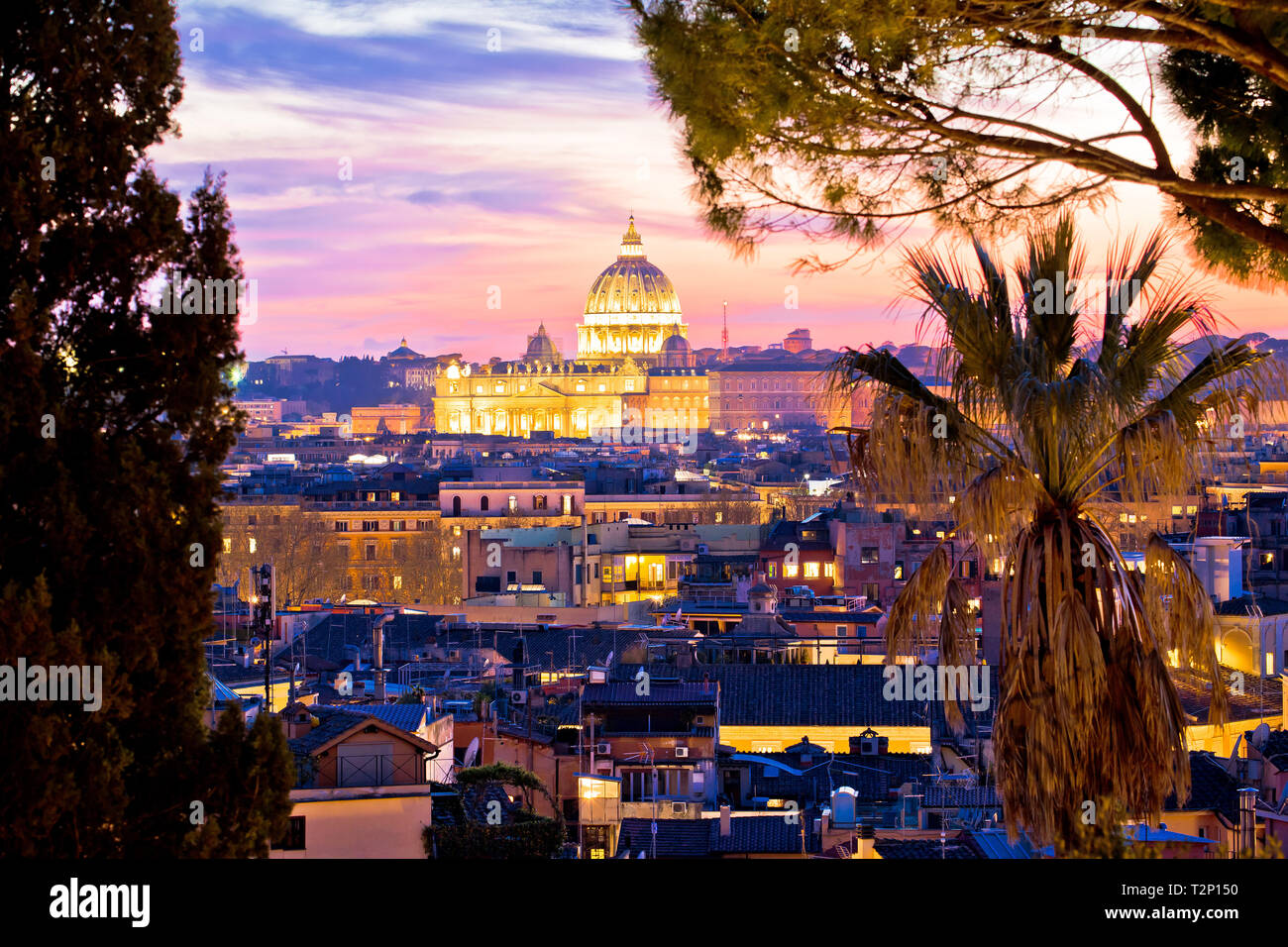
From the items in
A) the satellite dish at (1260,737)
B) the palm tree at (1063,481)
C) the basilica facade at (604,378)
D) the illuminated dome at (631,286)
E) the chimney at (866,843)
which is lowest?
the chimney at (866,843)

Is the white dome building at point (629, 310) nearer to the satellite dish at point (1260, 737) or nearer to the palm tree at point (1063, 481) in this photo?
the satellite dish at point (1260, 737)

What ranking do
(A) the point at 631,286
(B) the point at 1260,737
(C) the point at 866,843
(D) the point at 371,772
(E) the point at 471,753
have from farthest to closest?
(A) the point at 631,286 → (E) the point at 471,753 → (B) the point at 1260,737 → (C) the point at 866,843 → (D) the point at 371,772

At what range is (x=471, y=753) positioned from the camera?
11633 millimetres

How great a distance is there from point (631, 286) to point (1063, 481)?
378 feet

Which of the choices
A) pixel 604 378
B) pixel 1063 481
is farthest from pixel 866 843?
pixel 604 378

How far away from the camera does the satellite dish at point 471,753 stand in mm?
11539

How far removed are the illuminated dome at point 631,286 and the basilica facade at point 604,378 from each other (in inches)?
2.8

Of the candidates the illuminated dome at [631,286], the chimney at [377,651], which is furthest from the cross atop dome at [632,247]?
the chimney at [377,651]

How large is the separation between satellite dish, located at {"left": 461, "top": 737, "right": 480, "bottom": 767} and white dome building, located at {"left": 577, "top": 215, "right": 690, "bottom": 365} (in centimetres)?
10602

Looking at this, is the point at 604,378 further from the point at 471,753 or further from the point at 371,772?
the point at 371,772

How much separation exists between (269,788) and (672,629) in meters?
16.1

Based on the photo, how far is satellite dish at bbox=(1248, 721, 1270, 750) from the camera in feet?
36.7

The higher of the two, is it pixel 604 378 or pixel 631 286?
pixel 631 286

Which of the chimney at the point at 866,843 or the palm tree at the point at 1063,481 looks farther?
the chimney at the point at 866,843
